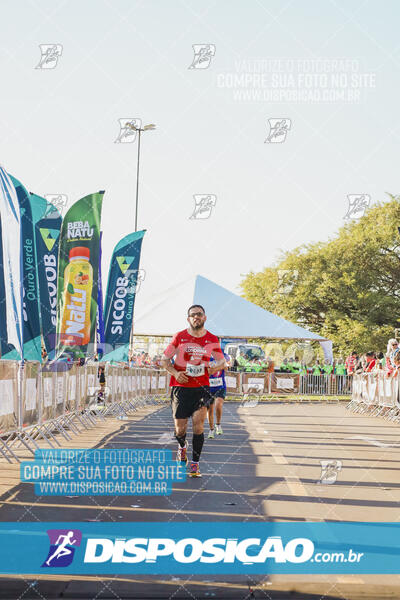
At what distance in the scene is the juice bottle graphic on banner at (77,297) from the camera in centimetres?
1966

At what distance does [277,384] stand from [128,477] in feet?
91.4

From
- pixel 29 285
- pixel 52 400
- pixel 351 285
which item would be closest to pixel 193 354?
pixel 52 400

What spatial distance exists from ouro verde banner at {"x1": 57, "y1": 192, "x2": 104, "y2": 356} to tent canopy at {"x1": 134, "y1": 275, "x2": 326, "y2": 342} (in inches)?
802

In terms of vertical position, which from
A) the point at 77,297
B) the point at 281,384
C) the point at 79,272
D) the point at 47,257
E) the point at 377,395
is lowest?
the point at 281,384

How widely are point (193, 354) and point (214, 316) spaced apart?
31564 mm

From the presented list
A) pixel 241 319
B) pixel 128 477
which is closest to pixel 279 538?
pixel 128 477

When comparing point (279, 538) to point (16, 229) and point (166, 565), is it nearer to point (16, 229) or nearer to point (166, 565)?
point (166, 565)

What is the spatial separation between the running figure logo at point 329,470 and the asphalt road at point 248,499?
3.7 inches

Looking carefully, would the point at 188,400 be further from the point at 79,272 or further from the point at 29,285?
the point at 79,272

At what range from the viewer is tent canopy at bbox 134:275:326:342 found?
4119cm

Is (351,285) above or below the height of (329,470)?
above

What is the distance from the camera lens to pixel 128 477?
9.63 meters

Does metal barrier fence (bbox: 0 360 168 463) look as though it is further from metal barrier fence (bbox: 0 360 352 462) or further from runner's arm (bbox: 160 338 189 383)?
runner's arm (bbox: 160 338 189 383)

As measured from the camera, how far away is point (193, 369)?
9742 mm
